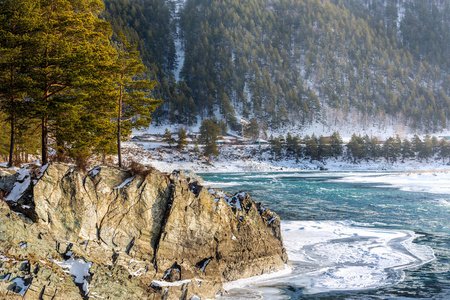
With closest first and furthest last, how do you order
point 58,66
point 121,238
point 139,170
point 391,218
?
point 121,238 → point 139,170 → point 58,66 → point 391,218

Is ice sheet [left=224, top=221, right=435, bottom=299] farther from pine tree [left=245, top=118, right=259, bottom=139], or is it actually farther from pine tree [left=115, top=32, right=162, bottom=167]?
pine tree [left=245, top=118, right=259, bottom=139]

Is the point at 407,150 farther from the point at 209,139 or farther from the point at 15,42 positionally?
the point at 15,42

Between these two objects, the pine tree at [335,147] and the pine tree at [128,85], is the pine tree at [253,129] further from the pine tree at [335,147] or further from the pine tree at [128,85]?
the pine tree at [128,85]

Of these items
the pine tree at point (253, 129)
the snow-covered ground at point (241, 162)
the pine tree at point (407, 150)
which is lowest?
the snow-covered ground at point (241, 162)

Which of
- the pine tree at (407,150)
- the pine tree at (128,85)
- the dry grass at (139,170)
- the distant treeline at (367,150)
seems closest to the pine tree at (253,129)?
the distant treeline at (367,150)

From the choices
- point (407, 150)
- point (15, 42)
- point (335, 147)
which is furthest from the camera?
point (335, 147)

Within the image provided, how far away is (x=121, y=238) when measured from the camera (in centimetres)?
1060

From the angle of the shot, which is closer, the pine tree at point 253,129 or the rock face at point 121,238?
the rock face at point 121,238

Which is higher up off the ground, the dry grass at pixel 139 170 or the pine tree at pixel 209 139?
the pine tree at pixel 209 139

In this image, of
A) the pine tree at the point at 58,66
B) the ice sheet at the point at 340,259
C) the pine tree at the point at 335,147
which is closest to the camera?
the ice sheet at the point at 340,259

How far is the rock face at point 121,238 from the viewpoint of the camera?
322 inches

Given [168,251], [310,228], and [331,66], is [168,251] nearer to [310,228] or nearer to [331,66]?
[310,228]

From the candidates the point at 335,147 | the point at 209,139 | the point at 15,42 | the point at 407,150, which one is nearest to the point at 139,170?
the point at 15,42

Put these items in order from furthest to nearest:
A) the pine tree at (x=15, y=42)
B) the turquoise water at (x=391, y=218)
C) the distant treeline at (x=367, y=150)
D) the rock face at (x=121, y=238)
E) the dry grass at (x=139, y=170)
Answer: the distant treeline at (x=367, y=150), the pine tree at (x=15, y=42), the dry grass at (x=139, y=170), the turquoise water at (x=391, y=218), the rock face at (x=121, y=238)
